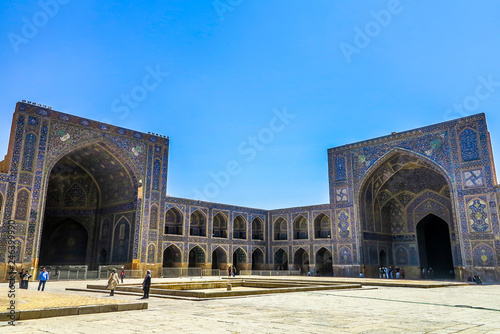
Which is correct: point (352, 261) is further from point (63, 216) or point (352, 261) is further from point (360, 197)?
point (63, 216)

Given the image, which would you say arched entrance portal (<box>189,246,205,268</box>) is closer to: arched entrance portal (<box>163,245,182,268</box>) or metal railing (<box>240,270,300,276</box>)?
arched entrance portal (<box>163,245,182,268</box>)

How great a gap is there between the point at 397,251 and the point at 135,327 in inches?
1027

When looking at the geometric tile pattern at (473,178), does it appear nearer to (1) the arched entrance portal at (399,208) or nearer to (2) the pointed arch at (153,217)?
(1) the arched entrance portal at (399,208)

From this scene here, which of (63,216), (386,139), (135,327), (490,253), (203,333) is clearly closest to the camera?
(203,333)

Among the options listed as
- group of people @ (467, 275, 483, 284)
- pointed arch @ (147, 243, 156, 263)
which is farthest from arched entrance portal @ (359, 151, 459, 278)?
Answer: pointed arch @ (147, 243, 156, 263)

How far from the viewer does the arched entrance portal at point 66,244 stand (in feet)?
90.1

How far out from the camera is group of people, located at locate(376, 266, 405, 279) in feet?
82.8

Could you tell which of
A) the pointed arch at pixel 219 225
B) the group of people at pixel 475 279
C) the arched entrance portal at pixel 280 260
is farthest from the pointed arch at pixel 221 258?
the group of people at pixel 475 279

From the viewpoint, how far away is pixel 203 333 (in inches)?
193

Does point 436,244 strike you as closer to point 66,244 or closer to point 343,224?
point 343,224

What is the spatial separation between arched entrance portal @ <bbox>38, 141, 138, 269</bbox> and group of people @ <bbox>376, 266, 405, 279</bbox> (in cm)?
1626

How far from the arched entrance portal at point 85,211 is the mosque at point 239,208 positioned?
0.07 metres

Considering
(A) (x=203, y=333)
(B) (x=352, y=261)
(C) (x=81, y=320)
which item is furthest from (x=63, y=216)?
(A) (x=203, y=333)

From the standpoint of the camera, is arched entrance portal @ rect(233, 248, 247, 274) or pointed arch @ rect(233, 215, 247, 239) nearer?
arched entrance portal @ rect(233, 248, 247, 274)
